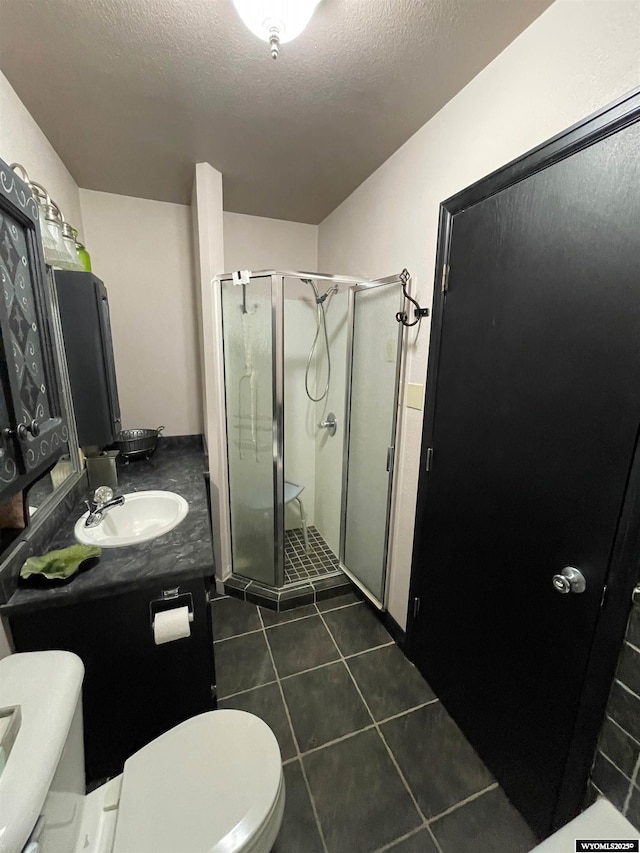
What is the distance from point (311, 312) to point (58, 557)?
2021 millimetres

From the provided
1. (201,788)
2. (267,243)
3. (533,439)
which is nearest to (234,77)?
(267,243)

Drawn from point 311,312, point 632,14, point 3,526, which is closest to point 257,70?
point 632,14

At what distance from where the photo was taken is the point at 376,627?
6.40 feet

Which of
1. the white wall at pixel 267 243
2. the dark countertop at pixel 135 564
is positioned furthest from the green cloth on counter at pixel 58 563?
the white wall at pixel 267 243

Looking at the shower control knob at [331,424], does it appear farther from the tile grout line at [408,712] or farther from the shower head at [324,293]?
the tile grout line at [408,712]

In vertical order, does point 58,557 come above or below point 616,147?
below

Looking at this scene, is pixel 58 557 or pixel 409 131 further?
pixel 409 131

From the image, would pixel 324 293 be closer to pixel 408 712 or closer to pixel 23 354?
pixel 23 354

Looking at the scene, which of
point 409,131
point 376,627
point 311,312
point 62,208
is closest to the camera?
point 409,131

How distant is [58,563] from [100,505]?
0.46m

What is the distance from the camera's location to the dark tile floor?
3.66 feet

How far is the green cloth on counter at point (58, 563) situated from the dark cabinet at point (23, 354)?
367mm

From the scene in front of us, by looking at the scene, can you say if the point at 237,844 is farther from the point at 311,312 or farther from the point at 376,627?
the point at 311,312

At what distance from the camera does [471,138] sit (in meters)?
1.21
